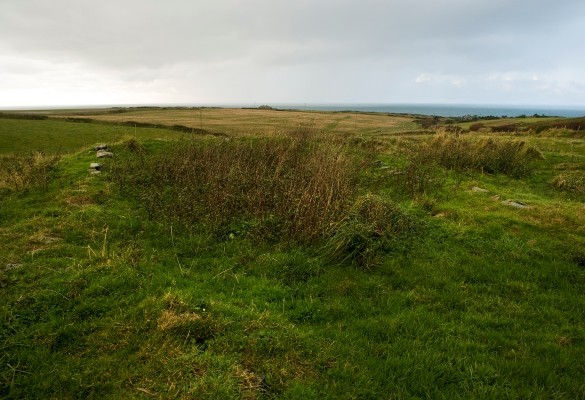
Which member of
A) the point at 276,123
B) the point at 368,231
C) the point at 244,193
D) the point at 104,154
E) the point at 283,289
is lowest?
the point at 283,289

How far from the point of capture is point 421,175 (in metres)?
12.8

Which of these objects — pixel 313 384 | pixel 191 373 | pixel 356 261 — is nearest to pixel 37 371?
pixel 191 373

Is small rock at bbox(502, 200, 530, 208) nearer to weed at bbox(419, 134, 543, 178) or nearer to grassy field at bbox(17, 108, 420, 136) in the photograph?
weed at bbox(419, 134, 543, 178)

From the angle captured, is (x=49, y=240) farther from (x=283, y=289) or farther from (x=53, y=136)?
(x=53, y=136)

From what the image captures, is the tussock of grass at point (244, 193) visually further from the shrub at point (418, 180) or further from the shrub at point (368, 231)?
the shrub at point (418, 180)

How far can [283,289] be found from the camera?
19.0 ft

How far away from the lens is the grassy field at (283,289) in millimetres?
3904

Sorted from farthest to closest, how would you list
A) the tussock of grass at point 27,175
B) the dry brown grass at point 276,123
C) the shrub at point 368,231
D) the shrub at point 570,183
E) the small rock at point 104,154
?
the dry brown grass at point 276,123 < the small rock at point 104,154 < the shrub at point 570,183 < the tussock of grass at point 27,175 < the shrub at point 368,231

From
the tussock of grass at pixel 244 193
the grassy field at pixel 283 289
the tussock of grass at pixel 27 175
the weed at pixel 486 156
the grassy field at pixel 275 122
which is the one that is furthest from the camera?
the grassy field at pixel 275 122

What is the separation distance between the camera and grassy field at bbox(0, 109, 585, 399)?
390 centimetres

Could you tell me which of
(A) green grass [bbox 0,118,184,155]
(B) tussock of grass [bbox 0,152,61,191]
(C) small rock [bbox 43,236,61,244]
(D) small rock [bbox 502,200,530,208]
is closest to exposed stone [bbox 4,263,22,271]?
(C) small rock [bbox 43,236,61,244]

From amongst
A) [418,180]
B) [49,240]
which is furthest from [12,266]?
[418,180]

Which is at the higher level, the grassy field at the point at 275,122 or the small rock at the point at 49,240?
the grassy field at the point at 275,122

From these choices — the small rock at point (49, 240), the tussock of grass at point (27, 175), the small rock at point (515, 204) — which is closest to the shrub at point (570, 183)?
the small rock at point (515, 204)
